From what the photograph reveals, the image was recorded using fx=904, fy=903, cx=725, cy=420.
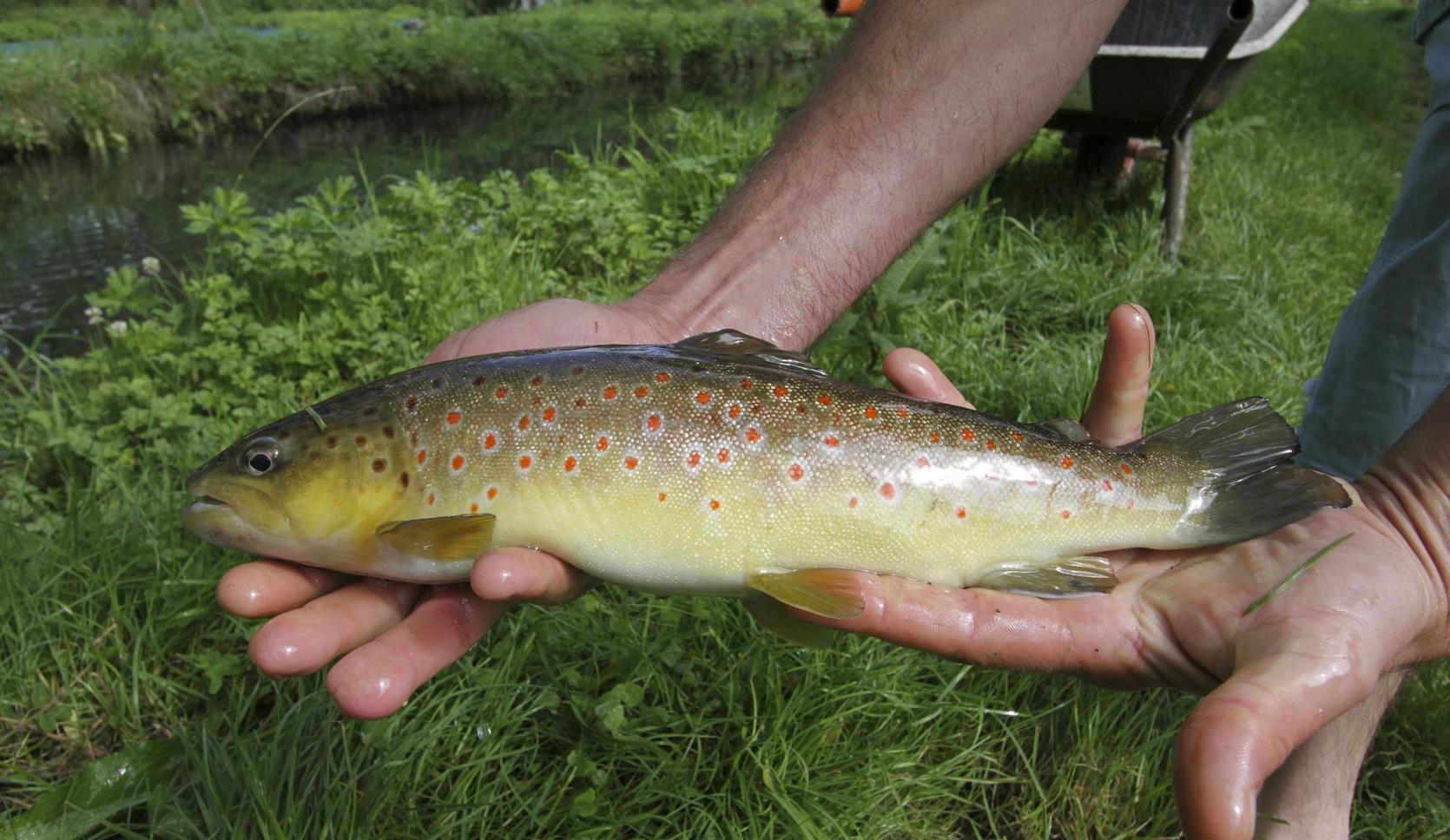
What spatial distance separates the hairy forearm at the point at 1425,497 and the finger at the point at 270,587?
2.61 m

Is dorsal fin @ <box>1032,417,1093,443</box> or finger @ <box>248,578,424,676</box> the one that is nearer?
finger @ <box>248,578,424,676</box>

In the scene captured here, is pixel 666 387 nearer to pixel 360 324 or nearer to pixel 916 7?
pixel 916 7

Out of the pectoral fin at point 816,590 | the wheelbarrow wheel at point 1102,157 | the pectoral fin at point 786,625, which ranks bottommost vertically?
the wheelbarrow wheel at point 1102,157

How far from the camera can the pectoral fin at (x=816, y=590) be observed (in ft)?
→ 6.95

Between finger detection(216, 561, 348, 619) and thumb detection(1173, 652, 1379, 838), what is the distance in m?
2.04

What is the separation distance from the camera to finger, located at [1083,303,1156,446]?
8.57 ft

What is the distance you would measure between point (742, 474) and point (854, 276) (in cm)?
122

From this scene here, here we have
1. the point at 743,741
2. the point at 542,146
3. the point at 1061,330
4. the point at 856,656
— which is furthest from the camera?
the point at 542,146

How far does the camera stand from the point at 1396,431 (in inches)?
115

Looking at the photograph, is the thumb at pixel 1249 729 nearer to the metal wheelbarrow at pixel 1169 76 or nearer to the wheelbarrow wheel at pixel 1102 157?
the metal wheelbarrow at pixel 1169 76

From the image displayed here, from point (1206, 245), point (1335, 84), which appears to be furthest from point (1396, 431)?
point (1335, 84)

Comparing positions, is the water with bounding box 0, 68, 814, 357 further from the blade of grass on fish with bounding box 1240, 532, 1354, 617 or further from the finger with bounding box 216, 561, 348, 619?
the blade of grass on fish with bounding box 1240, 532, 1354, 617

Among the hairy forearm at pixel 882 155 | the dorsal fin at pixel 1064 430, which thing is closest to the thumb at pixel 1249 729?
the dorsal fin at pixel 1064 430

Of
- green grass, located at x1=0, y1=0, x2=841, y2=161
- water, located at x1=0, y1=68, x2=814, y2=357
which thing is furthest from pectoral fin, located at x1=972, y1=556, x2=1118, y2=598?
green grass, located at x1=0, y1=0, x2=841, y2=161
